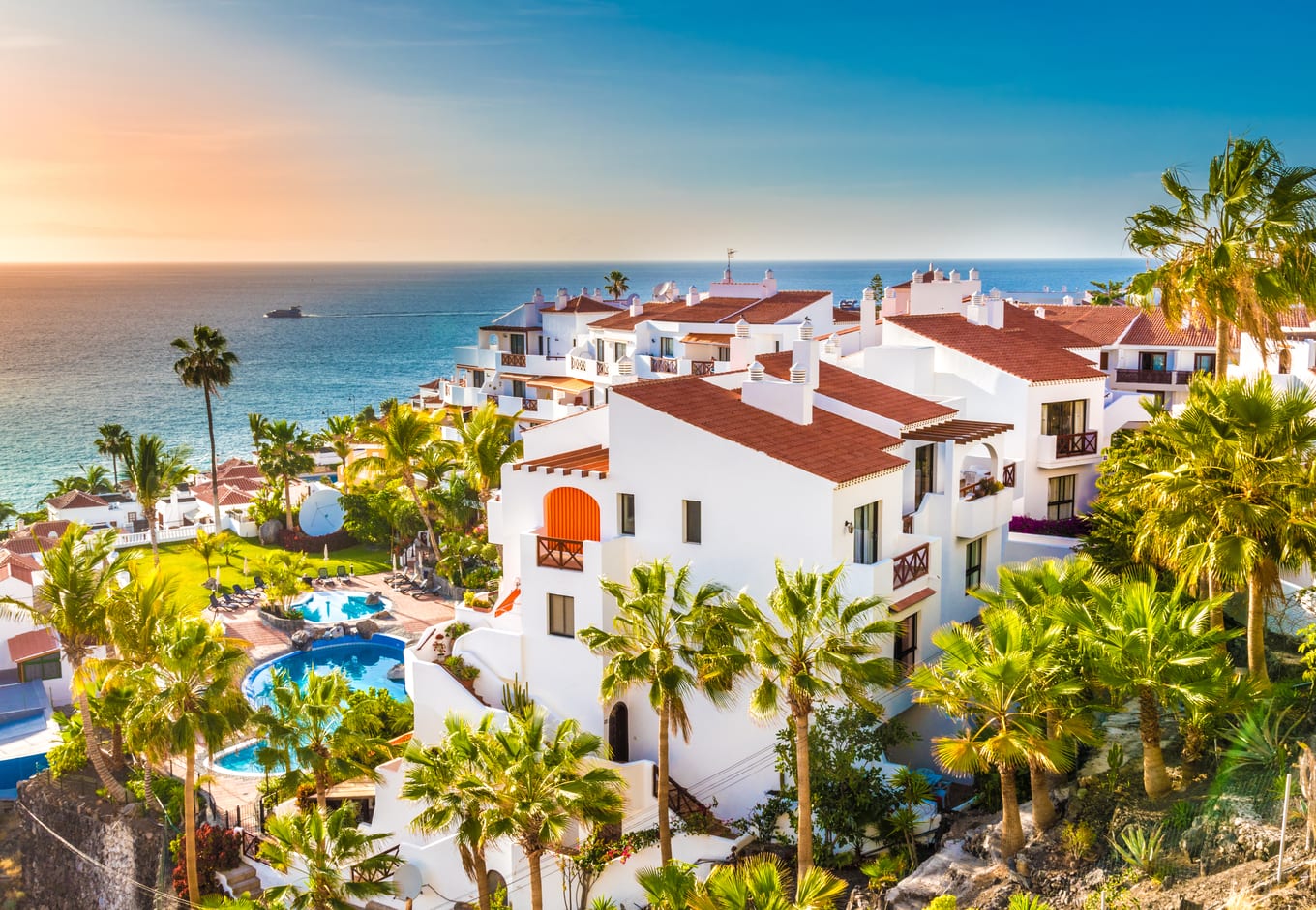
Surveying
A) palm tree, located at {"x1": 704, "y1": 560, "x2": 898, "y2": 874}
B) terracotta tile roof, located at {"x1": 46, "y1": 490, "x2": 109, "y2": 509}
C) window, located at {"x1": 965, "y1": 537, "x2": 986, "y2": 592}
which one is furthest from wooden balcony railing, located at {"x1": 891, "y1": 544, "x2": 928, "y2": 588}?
terracotta tile roof, located at {"x1": 46, "y1": 490, "x2": 109, "y2": 509}

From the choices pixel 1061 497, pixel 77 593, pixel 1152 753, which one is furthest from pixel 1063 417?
pixel 77 593

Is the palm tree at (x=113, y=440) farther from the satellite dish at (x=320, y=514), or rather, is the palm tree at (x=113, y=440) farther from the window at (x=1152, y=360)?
the window at (x=1152, y=360)

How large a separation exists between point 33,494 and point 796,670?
12225cm

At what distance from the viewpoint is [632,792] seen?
29891 mm

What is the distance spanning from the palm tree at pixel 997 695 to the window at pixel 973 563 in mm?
13062

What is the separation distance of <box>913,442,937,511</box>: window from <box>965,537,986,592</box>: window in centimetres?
214

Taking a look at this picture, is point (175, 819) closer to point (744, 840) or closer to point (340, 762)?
point (340, 762)

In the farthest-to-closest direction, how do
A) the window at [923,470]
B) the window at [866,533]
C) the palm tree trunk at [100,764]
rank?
the palm tree trunk at [100,764] < the window at [923,470] < the window at [866,533]

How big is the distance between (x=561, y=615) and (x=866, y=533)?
29.2 feet

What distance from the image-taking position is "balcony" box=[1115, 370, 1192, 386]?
55188 mm

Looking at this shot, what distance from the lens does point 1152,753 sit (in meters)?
21.3

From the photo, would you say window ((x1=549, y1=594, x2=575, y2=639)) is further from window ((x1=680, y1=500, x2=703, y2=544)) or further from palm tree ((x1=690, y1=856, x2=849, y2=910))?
palm tree ((x1=690, y1=856, x2=849, y2=910))

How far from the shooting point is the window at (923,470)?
34.2 meters

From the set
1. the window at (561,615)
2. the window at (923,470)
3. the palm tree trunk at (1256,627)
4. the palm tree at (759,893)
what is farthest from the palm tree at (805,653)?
the window at (923,470)
